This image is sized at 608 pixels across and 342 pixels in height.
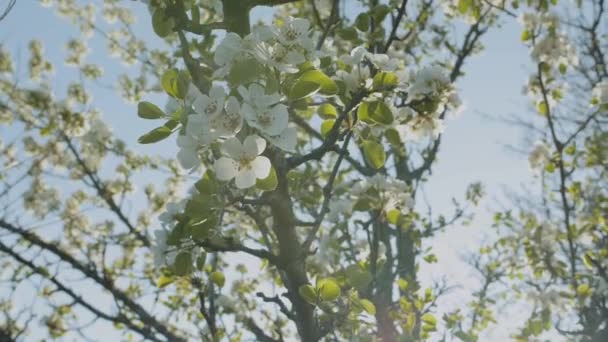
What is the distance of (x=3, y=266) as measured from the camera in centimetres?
532

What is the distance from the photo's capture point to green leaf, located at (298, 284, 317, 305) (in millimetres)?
1516

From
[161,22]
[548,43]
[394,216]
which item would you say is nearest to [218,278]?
[394,216]

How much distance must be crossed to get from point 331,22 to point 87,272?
3094 millimetres

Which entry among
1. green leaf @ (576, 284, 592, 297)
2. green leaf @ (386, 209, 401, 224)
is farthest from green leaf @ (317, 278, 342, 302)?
green leaf @ (576, 284, 592, 297)

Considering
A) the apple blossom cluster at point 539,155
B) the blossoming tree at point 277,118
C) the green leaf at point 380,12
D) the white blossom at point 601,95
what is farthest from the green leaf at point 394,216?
the apple blossom cluster at point 539,155

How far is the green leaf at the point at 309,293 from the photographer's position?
59.7 inches

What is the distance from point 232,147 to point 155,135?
253 millimetres

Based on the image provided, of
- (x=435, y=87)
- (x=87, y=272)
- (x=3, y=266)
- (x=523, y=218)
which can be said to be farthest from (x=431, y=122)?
(x=3, y=266)

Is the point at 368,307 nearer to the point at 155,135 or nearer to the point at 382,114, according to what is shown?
the point at 382,114

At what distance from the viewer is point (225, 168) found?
1226mm

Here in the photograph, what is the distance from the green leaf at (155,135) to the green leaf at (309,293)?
571mm

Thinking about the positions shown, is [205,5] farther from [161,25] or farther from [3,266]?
[3,266]

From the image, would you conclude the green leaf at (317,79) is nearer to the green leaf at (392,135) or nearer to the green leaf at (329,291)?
the green leaf at (392,135)

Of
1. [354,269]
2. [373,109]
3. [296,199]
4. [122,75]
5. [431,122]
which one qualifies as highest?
[122,75]
